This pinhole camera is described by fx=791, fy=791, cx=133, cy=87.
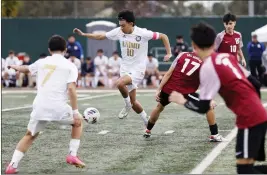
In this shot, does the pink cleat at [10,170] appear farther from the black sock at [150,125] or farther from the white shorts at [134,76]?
the white shorts at [134,76]

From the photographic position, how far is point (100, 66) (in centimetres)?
2928

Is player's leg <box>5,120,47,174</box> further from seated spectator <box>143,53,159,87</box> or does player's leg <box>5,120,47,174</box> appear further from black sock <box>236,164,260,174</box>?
seated spectator <box>143,53,159,87</box>

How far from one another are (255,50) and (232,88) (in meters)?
20.1

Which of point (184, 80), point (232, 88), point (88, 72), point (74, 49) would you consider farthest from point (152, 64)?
point (232, 88)

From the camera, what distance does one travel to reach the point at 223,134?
12.5 metres

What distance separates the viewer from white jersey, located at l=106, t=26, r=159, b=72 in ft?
43.8

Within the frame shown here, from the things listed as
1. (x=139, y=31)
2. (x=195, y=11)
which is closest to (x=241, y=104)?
(x=139, y=31)

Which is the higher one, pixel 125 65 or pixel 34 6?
pixel 125 65

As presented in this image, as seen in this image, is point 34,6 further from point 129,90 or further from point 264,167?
point 264,167

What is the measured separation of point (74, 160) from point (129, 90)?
4.65m

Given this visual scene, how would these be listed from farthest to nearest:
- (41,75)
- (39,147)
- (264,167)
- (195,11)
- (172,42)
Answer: (195,11)
(172,42)
(39,147)
(41,75)
(264,167)

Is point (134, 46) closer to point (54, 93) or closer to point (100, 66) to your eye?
point (54, 93)

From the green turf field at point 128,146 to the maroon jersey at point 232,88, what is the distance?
6.14 feet

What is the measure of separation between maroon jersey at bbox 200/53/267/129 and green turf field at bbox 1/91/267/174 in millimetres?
1872
